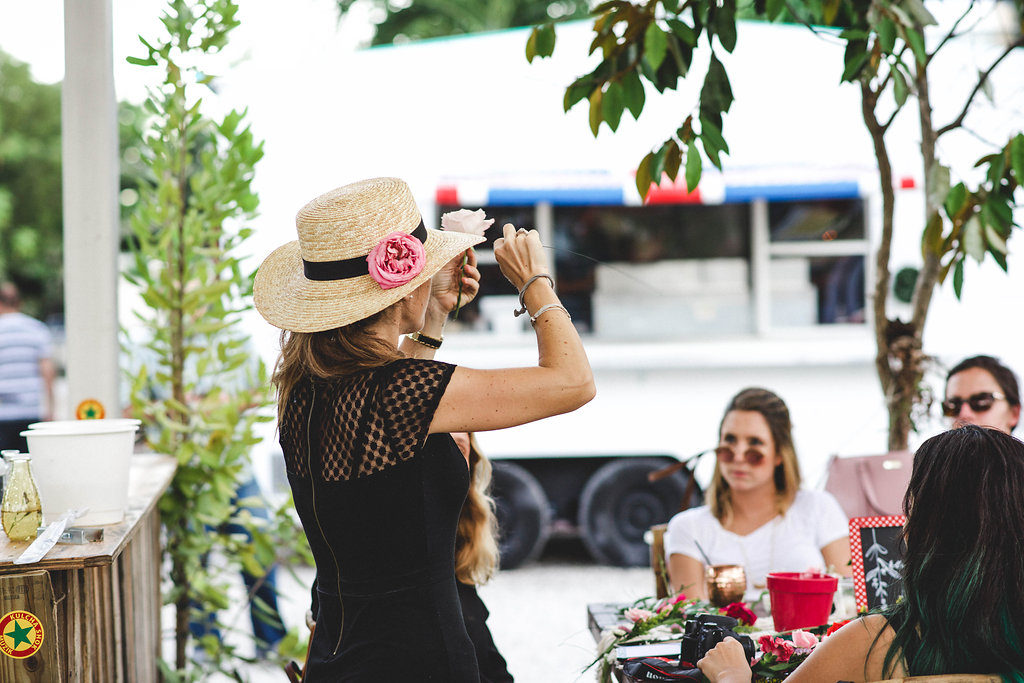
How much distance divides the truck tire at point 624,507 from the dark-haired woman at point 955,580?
4718 millimetres

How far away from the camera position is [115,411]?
10.5 ft

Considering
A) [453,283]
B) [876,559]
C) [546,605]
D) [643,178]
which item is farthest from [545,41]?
[546,605]

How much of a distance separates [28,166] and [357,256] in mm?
23142

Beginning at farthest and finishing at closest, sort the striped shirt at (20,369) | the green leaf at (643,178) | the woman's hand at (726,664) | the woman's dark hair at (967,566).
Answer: the striped shirt at (20,369)
the green leaf at (643,178)
the woman's hand at (726,664)
the woman's dark hair at (967,566)

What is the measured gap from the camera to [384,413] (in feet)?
5.32

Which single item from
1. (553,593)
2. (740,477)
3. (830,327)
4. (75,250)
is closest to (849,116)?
(830,327)

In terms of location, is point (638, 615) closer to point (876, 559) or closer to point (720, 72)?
point (876, 559)

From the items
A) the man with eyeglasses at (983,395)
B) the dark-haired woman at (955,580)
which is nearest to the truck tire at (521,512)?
the man with eyeglasses at (983,395)

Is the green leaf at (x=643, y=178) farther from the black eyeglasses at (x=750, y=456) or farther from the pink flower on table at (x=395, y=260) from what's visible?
the black eyeglasses at (x=750, y=456)

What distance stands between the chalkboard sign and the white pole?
7.44 feet

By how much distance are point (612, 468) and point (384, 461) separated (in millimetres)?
4866

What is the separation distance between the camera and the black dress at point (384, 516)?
1.63 meters

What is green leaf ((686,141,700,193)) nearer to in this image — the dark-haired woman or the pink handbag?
the dark-haired woman

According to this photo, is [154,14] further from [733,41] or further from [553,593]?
[553,593]
